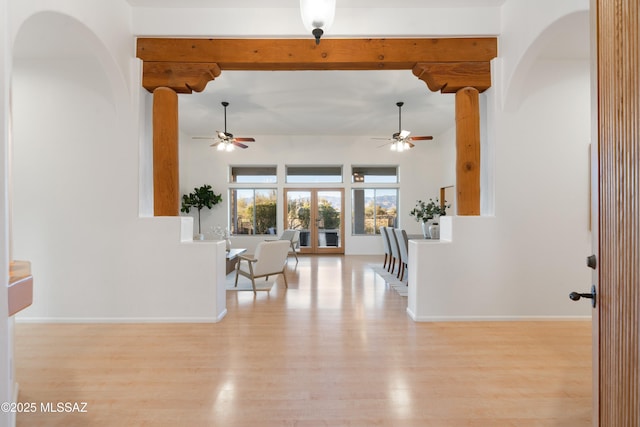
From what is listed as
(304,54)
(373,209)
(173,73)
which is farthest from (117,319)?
(373,209)

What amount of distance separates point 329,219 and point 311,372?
6.41 m

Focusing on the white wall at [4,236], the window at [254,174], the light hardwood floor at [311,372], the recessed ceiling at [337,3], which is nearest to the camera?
the white wall at [4,236]

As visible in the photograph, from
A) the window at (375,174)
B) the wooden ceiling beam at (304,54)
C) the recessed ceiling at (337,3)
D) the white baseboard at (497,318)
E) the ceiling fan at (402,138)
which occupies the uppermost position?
the recessed ceiling at (337,3)

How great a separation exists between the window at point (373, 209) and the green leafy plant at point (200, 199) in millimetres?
3641

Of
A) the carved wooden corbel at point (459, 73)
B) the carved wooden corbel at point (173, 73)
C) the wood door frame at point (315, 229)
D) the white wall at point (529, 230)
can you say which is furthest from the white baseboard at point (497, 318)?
the wood door frame at point (315, 229)

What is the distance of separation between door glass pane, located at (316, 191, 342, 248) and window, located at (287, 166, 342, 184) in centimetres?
41

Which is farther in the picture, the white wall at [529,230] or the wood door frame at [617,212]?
the white wall at [529,230]

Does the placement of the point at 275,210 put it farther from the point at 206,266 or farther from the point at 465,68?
the point at 465,68

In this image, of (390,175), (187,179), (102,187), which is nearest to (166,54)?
(102,187)

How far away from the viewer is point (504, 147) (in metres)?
3.23

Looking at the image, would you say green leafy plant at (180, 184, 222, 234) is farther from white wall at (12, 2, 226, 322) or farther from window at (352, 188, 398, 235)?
white wall at (12, 2, 226, 322)

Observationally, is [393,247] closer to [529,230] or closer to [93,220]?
[529,230]

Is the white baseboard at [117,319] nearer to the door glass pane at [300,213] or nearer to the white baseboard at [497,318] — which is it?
the white baseboard at [497,318]

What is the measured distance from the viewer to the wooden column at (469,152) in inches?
127
